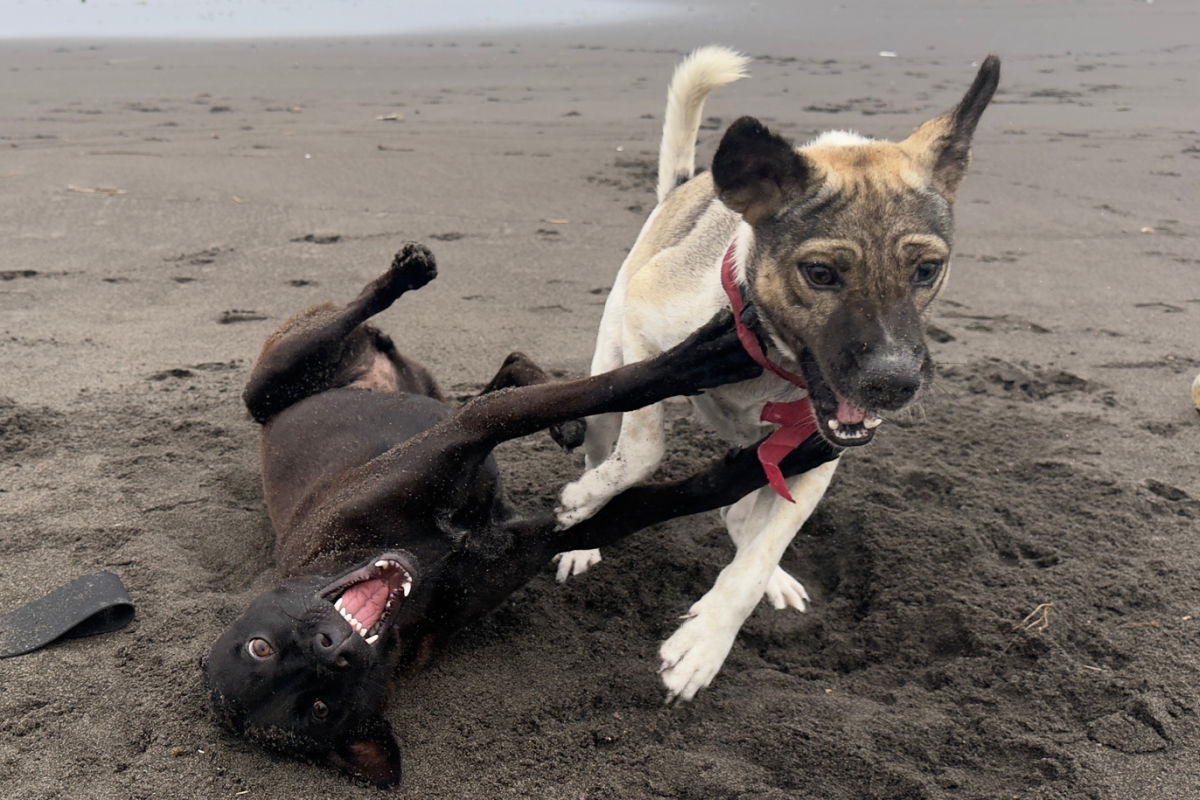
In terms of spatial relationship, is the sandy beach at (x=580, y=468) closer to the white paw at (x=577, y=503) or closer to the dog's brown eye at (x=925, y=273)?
the white paw at (x=577, y=503)

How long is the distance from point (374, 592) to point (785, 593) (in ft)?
4.66

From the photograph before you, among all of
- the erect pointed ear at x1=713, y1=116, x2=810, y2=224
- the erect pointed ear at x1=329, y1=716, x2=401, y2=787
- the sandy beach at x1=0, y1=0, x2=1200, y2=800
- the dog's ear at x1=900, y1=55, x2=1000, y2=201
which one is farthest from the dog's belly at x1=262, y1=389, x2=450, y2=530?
the dog's ear at x1=900, y1=55, x2=1000, y2=201

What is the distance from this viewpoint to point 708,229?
357cm

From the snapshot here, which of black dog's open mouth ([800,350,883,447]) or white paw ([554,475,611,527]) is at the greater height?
black dog's open mouth ([800,350,883,447])

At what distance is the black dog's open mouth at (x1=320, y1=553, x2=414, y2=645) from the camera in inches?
119

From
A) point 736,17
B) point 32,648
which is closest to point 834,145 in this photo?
point 32,648

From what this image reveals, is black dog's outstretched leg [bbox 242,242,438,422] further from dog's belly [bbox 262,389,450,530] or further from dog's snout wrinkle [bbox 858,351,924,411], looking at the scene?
dog's snout wrinkle [bbox 858,351,924,411]

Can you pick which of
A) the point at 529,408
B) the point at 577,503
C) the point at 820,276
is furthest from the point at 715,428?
the point at 820,276

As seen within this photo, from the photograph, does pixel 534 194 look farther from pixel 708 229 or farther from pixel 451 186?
pixel 708 229

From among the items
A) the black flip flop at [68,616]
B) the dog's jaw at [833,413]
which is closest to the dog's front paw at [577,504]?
the dog's jaw at [833,413]

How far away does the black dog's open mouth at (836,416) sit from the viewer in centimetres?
282

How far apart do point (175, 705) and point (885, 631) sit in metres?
2.13

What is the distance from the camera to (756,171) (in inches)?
116

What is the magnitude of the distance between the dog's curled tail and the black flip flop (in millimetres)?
2554
